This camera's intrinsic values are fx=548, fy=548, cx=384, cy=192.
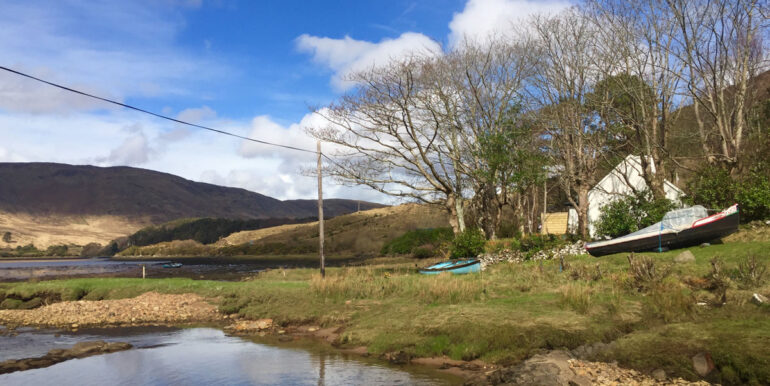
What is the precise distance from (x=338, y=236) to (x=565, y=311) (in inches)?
2634

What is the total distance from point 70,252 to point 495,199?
105 metres

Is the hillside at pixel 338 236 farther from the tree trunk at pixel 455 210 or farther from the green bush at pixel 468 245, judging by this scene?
the green bush at pixel 468 245

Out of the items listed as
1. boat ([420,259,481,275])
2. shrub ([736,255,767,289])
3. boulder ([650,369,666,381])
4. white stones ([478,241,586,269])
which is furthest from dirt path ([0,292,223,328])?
shrub ([736,255,767,289])

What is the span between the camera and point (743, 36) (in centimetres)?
2527

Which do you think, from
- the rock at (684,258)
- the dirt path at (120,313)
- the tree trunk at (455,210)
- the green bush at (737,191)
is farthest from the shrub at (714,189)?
the dirt path at (120,313)

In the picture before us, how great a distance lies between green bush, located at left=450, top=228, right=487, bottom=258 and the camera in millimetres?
33531

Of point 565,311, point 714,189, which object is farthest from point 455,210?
point 565,311

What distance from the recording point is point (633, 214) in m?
28.8

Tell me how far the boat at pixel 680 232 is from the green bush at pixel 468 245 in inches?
357

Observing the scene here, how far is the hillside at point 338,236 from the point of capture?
75.2 metres

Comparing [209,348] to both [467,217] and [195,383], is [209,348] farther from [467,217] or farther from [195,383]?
[467,217]

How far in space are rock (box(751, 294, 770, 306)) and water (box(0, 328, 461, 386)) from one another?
7.34m

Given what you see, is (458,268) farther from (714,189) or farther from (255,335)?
(714,189)

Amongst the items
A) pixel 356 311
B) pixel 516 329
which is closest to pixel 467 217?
pixel 356 311
